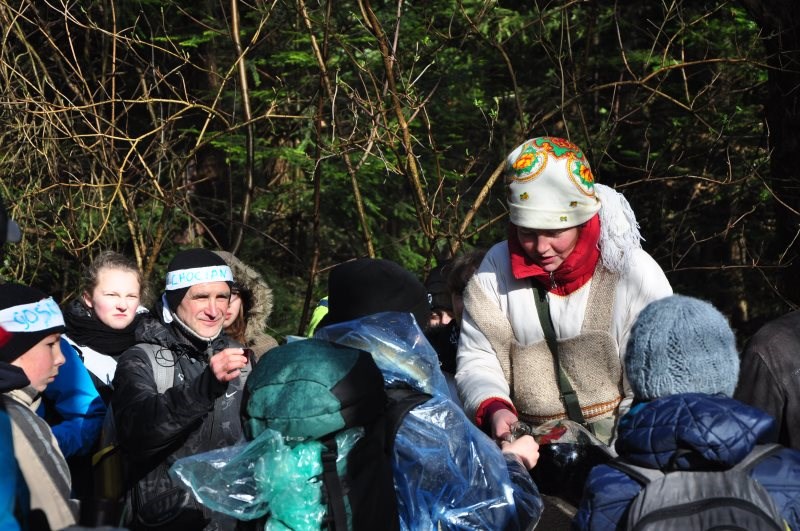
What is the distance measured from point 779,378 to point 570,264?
2.66 feet

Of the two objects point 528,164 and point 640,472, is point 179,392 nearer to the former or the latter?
point 528,164

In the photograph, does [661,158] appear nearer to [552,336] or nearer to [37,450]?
[552,336]

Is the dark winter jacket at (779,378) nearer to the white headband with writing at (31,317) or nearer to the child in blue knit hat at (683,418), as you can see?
the child in blue knit hat at (683,418)

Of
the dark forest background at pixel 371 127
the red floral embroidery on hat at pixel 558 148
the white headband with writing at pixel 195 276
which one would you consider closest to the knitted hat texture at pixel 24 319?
the white headband with writing at pixel 195 276

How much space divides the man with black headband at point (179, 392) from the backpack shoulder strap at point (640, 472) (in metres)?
1.29

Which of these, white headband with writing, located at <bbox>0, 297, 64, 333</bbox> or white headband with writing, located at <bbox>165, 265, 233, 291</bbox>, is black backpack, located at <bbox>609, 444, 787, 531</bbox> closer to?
Result: white headband with writing, located at <bbox>0, 297, 64, 333</bbox>

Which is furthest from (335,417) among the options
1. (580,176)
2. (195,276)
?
(195,276)

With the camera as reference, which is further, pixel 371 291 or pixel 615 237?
pixel 615 237

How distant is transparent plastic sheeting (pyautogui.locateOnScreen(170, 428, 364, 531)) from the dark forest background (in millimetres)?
3600

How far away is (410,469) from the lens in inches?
109

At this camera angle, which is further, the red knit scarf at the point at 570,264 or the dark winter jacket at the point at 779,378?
the red knit scarf at the point at 570,264

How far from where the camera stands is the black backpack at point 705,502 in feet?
6.71

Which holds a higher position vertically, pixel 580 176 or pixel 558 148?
pixel 558 148

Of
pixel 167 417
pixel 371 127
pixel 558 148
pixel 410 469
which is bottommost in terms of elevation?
pixel 410 469
